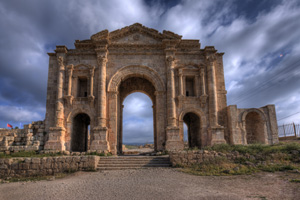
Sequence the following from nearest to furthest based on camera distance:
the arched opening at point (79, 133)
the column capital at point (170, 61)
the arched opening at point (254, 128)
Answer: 1. the arched opening at point (254, 128)
2. the column capital at point (170, 61)
3. the arched opening at point (79, 133)

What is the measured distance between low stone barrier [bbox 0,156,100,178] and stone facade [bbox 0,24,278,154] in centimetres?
388

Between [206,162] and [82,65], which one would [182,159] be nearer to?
[206,162]

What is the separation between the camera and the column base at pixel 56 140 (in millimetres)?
14508

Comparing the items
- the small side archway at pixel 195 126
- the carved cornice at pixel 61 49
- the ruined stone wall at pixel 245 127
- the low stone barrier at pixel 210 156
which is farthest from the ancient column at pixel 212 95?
the carved cornice at pixel 61 49

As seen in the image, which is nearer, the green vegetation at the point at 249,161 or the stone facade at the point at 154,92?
the green vegetation at the point at 249,161

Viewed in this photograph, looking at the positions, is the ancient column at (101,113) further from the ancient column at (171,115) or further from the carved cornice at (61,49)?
the ancient column at (171,115)

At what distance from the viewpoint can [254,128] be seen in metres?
16.7

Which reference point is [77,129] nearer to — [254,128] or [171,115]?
[171,115]

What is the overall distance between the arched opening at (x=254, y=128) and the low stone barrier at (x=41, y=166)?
1230 cm

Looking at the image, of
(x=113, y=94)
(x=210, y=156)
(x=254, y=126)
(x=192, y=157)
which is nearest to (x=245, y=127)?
(x=254, y=126)

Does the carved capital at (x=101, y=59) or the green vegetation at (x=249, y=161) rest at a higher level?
the carved capital at (x=101, y=59)

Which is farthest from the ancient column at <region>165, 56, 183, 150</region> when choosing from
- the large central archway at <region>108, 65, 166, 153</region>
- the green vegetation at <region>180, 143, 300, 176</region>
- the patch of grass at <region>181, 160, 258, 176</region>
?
the patch of grass at <region>181, 160, 258, 176</region>

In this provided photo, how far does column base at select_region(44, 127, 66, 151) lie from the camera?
14508 mm

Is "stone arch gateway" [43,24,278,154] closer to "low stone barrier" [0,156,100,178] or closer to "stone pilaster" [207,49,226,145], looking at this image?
"stone pilaster" [207,49,226,145]
